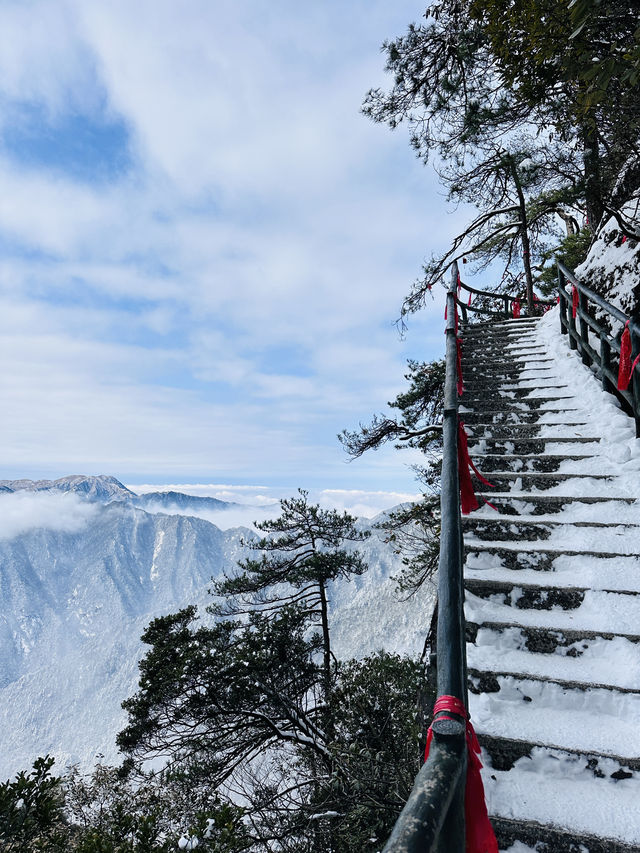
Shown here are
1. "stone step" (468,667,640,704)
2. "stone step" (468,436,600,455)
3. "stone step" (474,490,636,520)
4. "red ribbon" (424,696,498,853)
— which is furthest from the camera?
"stone step" (468,436,600,455)

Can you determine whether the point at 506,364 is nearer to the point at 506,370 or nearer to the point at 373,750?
the point at 506,370

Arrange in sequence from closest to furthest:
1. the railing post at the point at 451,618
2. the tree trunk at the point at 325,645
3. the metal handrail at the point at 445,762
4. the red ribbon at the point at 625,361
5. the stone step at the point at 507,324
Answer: the metal handrail at the point at 445,762 < the railing post at the point at 451,618 < the red ribbon at the point at 625,361 < the stone step at the point at 507,324 < the tree trunk at the point at 325,645

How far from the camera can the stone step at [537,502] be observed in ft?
11.1

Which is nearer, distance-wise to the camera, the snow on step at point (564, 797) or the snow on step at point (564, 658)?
the snow on step at point (564, 797)

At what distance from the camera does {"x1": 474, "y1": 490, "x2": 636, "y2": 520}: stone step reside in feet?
11.1

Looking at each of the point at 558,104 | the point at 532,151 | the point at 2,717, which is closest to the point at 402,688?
the point at 558,104

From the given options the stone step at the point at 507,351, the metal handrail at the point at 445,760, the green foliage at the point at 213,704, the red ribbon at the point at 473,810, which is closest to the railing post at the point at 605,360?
the stone step at the point at 507,351

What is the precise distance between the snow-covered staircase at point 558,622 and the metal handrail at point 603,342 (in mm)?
193

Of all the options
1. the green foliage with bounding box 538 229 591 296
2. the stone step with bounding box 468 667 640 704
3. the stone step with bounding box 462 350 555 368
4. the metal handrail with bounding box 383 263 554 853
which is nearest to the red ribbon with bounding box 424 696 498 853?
the metal handrail with bounding box 383 263 554 853

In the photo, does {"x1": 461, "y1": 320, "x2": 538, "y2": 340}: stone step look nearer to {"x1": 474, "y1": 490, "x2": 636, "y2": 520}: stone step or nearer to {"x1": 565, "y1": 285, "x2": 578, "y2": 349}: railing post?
{"x1": 565, "y1": 285, "x2": 578, "y2": 349}: railing post

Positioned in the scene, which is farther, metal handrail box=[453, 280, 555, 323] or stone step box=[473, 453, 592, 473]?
metal handrail box=[453, 280, 555, 323]

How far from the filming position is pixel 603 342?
14.4ft

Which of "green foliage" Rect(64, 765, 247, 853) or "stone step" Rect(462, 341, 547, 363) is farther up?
"stone step" Rect(462, 341, 547, 363)

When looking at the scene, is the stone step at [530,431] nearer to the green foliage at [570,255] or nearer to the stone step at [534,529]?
the stone step at [534,529]
